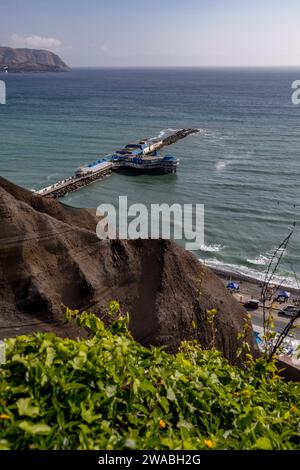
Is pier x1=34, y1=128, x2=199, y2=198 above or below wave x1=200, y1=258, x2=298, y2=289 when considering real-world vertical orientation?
above

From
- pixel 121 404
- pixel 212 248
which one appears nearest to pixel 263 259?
pixel 212 248

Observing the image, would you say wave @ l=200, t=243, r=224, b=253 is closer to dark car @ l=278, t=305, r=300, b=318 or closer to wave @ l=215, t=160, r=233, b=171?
dark car @ l=278, t=305, r=300, b=318

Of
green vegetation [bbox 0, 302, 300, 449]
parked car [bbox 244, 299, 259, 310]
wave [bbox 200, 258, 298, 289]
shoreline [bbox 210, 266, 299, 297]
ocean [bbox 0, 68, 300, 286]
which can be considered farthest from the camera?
ocean [bbox 0, 68, 300, 286]

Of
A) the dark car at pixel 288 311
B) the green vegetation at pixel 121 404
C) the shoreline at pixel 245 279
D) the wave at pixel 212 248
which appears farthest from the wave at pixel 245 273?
the green vegetation at pixel 121 404

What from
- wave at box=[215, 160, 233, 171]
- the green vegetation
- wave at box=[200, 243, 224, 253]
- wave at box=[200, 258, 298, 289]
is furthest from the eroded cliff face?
wave at box=[215, 160, 233, 171]

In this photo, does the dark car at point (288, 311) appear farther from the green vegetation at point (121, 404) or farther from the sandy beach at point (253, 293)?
the green vegetation at point (121, 404)

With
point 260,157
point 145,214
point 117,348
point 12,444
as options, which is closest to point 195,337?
point 117,348

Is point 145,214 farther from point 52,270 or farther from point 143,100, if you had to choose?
point 143,100
